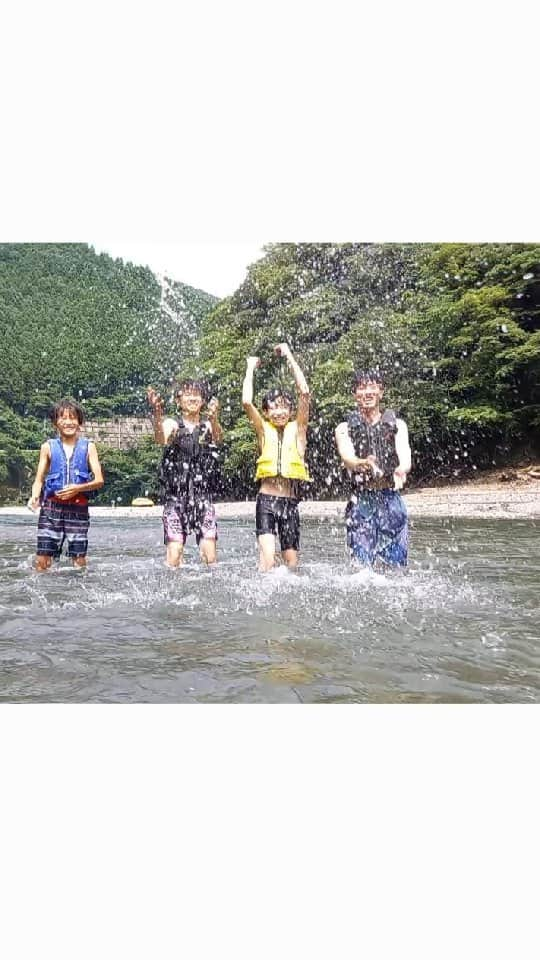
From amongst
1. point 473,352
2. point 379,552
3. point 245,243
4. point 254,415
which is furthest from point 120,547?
point 473,352

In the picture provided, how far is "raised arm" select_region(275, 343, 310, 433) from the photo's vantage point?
4.50 m

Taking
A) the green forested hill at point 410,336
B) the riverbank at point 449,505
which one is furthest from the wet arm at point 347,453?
the riverbank at point 449,505

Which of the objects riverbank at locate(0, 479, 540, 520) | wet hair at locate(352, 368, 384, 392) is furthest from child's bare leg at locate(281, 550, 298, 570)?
wet hair at locate(352, 368, 384, 392)

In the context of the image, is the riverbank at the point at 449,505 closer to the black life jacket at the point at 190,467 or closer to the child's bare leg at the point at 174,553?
the black life jacket at the point at 190,467

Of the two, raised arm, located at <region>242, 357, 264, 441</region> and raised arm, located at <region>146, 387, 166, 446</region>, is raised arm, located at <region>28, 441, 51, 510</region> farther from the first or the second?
raised arm, located at <region>242, 357, 264, 441</region>

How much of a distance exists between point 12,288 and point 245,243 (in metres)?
1.41

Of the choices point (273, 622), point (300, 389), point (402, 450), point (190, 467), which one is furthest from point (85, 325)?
point (273, 622)

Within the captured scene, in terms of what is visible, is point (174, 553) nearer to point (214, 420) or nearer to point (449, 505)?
point (214, 420)

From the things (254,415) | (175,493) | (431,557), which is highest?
(254,415)

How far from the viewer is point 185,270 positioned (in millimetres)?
4992

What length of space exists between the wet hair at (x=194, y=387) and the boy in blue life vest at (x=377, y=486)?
83 cm

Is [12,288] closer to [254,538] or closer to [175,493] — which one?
[175,493]

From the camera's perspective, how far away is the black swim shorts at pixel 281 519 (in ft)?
15.4

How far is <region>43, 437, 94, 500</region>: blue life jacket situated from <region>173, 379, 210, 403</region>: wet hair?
2.05 feet
